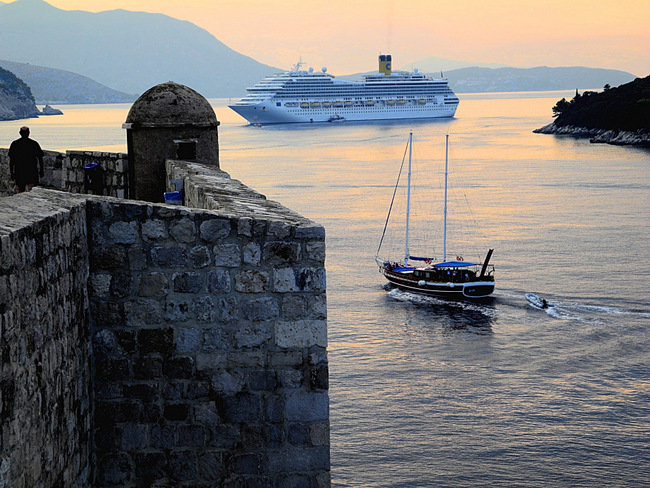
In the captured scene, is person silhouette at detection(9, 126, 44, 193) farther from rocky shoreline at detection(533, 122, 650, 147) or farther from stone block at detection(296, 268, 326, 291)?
rocky shoreline at detection(533, 122, 650, 147)

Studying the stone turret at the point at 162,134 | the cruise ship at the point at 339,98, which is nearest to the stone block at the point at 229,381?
the stone turret at the point at 162,134

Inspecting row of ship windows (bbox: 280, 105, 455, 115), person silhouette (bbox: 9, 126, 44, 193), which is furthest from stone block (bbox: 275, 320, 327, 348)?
row of ship windows (bbox: 280, 105, 455, 115)

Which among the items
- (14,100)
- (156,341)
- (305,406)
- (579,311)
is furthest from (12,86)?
(305,406)

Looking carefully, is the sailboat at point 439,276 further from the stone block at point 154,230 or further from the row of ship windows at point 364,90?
the row of ship windows at point 364,90

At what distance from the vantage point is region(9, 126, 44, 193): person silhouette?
8.06 m

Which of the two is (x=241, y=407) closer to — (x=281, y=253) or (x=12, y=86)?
(x=281, y=253)

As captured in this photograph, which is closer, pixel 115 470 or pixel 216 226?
pixel 216 226

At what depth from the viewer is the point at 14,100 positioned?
154125mm

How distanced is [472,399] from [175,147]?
1459 centimetres

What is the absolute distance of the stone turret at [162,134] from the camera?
8273mm

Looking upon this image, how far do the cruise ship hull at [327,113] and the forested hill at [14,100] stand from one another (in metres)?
49.7

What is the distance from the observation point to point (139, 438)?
151 inches

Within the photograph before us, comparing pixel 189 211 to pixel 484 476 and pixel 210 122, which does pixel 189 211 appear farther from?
pixel 484 476

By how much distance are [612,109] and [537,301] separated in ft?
222
